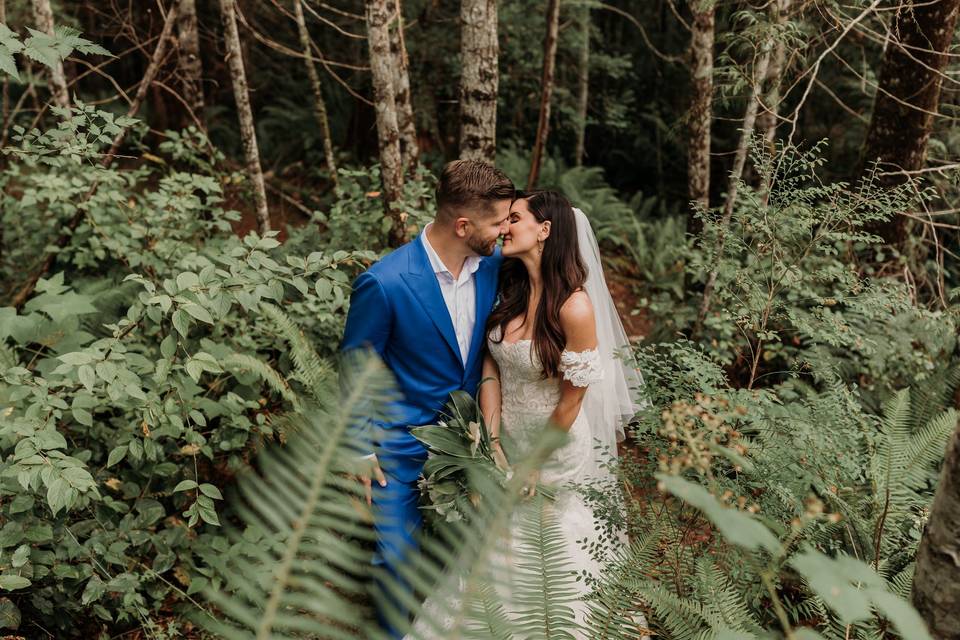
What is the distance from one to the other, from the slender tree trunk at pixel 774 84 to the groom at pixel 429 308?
160 cm

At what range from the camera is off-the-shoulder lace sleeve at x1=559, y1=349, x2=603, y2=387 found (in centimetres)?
311

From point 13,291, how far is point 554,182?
20.1 feet

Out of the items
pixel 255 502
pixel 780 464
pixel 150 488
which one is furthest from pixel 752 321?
pixel 150 488

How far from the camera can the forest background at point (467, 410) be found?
107cm

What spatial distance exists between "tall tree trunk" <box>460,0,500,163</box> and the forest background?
2cm

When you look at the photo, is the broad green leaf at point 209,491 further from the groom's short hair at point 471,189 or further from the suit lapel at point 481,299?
the groom's short hair at point 471,189

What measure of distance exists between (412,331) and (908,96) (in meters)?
4.19

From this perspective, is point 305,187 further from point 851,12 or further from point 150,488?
point 851,12

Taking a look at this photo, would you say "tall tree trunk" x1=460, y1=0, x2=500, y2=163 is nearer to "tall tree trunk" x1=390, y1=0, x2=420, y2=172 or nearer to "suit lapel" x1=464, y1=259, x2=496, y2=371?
"tall tree trunk" x1=390, y1=0, x2=420, y2=172

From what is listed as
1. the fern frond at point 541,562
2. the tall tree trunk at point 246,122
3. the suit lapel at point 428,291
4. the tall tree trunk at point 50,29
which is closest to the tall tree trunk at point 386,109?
the tall tree trunk at point 246,122

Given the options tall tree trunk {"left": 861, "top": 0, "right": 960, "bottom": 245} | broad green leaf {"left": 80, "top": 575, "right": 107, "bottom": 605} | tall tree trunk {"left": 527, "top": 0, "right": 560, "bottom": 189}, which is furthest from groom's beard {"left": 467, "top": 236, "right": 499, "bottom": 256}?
tall tree trunk {"left": 527, "top": 0, "right": 560, "bottom": 189}

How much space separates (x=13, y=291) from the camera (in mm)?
5352

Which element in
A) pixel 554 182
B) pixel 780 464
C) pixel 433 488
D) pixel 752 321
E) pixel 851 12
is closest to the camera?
pixel 780 464

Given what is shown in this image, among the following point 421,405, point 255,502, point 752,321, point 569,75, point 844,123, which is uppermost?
point 569,75
